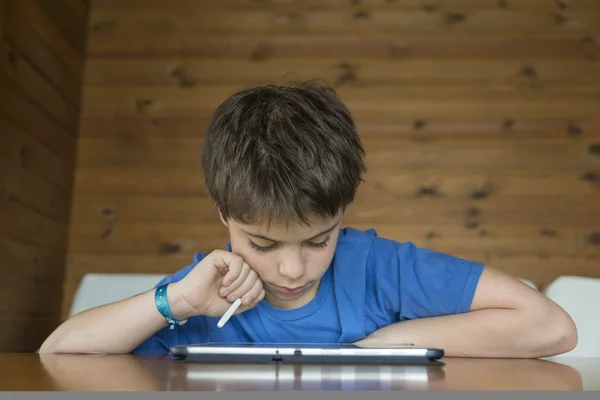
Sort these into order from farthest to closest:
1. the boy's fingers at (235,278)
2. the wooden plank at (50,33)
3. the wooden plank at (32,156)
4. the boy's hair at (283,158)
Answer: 1. the wooden plank at (50,33)
2. the wooden plank at (32,156)
3. the boy's fingers at (235,278)
4. the boy's hair at (283,158)

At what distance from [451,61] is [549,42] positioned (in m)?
0.41

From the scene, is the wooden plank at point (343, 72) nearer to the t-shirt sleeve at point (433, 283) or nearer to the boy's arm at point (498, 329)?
the t-shirt sleeve at point (433, 283)

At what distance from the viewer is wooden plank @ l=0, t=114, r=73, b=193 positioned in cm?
202

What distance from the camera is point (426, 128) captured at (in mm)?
2646

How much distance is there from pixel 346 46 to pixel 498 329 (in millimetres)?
1878

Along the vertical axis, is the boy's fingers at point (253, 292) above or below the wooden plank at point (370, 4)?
below

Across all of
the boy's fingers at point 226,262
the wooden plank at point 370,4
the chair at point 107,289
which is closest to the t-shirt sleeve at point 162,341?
the boy's fingers at point 226,262

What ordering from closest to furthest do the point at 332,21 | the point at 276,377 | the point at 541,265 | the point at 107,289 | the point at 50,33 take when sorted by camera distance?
the point at 276,377 < the point at 107,289 < the point at 50,33 < the point at 541,265 < the point at 332,21

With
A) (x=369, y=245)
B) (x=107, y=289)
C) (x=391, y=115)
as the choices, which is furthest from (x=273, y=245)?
(x=391, y=115)

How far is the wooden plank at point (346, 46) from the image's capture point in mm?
2707

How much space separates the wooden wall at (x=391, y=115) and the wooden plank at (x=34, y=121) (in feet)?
0.38

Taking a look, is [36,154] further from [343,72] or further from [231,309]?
[231,309]

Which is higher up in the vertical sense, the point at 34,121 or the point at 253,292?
the point at 34,121

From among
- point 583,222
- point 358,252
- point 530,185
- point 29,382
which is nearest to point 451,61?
point 530,185
